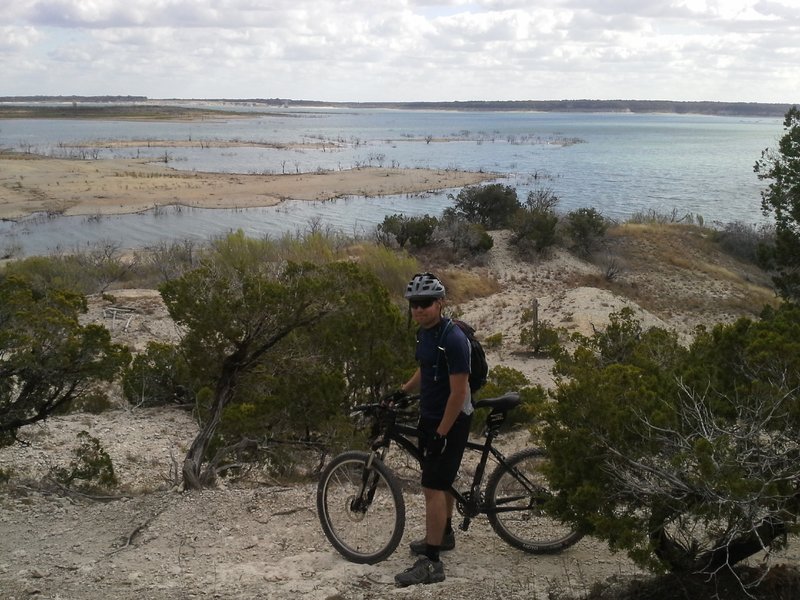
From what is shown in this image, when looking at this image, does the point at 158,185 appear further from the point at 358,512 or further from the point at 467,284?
the point at 358,512

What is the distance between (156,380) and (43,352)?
4.21m

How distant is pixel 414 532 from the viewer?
5328mm

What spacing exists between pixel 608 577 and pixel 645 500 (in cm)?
82

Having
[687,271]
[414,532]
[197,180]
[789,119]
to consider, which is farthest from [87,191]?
[414,532]

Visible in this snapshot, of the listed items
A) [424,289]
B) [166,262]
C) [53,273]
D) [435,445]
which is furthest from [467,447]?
[166,262]

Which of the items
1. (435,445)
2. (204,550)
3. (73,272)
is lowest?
(73,272)

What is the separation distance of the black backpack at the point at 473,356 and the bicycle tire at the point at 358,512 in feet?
2.61

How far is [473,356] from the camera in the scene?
442 cm

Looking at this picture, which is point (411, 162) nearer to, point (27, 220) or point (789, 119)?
point (27, 220)

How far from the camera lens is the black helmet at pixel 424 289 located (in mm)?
4270

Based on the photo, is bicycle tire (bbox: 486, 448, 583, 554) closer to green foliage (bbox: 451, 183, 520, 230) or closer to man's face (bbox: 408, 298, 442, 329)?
man's face (bbox: 408, 298, 442, 329)

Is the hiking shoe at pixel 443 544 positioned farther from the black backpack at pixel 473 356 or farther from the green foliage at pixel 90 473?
the green foliage at pixel 90 473

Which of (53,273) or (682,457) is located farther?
(53,273)

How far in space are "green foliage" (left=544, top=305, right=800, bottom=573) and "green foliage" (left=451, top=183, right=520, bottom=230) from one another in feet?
88.0
